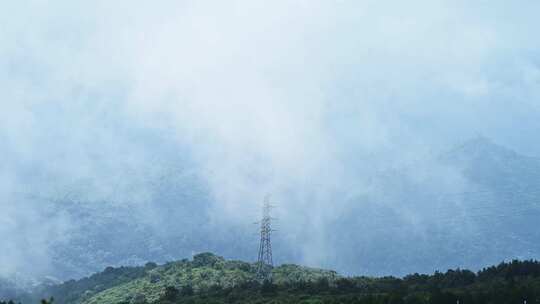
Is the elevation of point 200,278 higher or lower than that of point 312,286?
higher

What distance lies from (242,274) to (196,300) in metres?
22.5

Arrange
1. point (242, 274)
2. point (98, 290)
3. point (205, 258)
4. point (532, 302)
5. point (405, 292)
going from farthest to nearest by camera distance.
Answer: point (98, 290), point (205, 258), point (242, 274), point (405, 292), point (532, 302)

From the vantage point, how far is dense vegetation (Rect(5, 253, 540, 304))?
3743 inches

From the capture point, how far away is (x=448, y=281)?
11581 cm

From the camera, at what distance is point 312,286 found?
395 feet

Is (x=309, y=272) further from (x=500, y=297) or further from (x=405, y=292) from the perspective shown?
(x=500, y=297)

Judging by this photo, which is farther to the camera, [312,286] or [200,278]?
[200,278]

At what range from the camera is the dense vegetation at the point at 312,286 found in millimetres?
95062

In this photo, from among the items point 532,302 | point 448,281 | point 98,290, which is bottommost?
point 532,302

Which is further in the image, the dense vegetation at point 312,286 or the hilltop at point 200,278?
the hilltop at point 200,278

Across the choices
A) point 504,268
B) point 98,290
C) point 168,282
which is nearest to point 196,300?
point 168,282

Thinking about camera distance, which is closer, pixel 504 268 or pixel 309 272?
pixel 504 268

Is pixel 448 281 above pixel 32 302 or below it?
below

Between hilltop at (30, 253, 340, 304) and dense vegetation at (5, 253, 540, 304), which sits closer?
dense vegetation at (5, 253, 540, 304)
